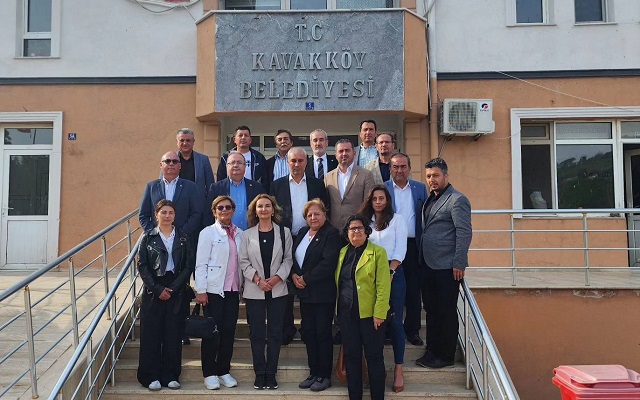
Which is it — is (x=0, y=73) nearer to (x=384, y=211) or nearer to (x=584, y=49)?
(x=384, y=211)

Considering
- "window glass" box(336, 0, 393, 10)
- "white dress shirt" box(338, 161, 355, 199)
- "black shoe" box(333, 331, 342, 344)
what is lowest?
"black shoe" box(333, 331, 342, 344)

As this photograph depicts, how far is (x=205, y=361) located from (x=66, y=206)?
203 inches

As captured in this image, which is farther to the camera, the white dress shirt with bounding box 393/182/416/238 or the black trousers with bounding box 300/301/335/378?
the white dress shirt with bounding box 393/182/416/238

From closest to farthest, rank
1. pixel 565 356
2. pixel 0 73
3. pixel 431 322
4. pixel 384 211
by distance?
1. pixel 384 211
2. pixel 431 322
3. pixel 565 356
4. pixel 0 73

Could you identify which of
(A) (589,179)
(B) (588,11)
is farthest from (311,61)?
(A) (589,179)

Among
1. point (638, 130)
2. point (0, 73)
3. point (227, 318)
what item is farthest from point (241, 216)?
point (638, 130)

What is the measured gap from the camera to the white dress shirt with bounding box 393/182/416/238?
472 cm

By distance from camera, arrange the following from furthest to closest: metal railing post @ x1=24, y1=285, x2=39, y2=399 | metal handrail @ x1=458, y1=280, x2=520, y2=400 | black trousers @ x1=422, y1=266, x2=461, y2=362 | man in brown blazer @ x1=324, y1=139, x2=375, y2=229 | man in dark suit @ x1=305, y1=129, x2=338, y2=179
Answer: man in dark suit @ x1=305, y1=129, x2=338, y2=179
man in brown blazer @ x1=324, y1=139, x2=375, y2=229
black trousers @ x1=422, y1=266, x2=461, y2=362
metal handrail @ x1=458, y1=280, x2=520, y2=400
metal railing post @ x1=24, y1=285, x2=39, y2=399

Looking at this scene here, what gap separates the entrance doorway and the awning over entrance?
2.86 m

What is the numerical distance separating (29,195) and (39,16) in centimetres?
297

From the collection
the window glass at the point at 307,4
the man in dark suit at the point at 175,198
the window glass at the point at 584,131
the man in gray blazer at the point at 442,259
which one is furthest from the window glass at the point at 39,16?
the window glass at the point at 584,131

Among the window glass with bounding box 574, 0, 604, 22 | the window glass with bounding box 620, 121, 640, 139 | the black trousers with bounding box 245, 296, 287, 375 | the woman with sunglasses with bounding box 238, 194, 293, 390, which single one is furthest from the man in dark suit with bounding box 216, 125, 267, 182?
the window glass with bounding box 574, 0, 604, 22

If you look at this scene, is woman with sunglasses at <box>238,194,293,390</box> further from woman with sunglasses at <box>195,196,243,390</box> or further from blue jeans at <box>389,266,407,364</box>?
blue jeans at <box>389,266,407,364</box>

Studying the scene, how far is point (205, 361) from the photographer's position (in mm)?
4332
